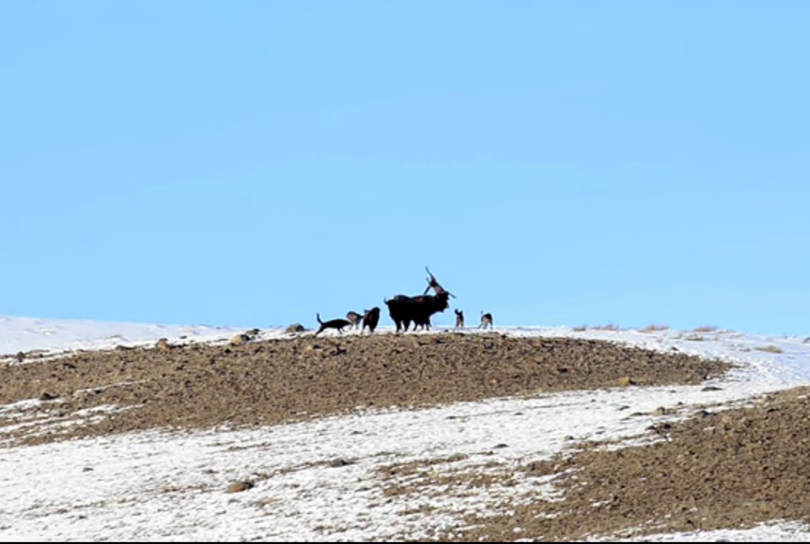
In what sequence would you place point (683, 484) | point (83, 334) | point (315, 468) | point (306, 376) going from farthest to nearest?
point (83, 334), point (306, 376), point (315, 468), point (683, 484)

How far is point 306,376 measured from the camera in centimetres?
2159

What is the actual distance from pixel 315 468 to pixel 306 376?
5.69 m

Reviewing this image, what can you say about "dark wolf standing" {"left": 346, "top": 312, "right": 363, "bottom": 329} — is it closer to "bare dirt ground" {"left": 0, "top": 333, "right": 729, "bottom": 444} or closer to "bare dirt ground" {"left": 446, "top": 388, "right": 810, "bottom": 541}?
"bare dirt ground" {"left": 0, "top": 333, "right": 729, "bottom": 444}

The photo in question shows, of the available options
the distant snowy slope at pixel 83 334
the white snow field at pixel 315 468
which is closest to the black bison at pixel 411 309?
the distant snowy slope at pixel 83 334

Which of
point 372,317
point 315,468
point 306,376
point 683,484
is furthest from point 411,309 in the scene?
point 683,484

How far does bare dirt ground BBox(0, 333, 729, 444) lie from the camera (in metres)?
20.2

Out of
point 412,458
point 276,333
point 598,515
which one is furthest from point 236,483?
point 276,333

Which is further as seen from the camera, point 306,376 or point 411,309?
point 411,309

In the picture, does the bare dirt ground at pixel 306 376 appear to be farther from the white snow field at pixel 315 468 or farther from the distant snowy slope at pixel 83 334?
the distant snowy slope at pixel 83 334

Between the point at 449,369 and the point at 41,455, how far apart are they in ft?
21.4

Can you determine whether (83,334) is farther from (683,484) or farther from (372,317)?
(683,484)

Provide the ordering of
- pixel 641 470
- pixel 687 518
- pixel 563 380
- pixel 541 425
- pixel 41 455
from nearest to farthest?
1. pixel 687 518
2. pixel 641 470
3. pixel 541 425
4. pixel 41 455
5. pixel 563 380

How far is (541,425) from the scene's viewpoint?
17688mm

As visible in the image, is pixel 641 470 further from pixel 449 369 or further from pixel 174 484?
pixel 449 369
